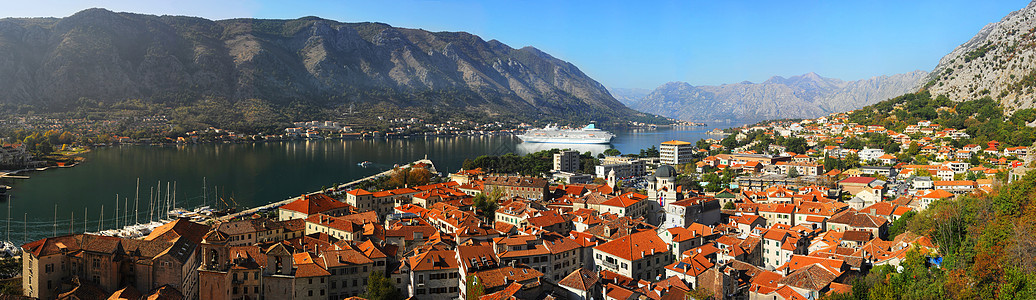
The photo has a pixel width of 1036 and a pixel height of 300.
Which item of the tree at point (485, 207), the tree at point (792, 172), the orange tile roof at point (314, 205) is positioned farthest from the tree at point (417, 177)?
the tree at point (792, 172)

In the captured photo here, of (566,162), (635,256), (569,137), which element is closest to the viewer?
(635,256)

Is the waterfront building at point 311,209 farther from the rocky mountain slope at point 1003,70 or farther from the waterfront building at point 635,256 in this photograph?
the rocky mountain slope at point 1003,70

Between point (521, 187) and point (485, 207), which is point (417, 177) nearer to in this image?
point (521, 187)

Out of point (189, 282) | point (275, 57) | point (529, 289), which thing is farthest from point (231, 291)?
point (275, 57)

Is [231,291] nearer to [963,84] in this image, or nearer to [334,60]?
[963,84]

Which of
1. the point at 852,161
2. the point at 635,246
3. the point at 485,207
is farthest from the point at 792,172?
the point at 635,246

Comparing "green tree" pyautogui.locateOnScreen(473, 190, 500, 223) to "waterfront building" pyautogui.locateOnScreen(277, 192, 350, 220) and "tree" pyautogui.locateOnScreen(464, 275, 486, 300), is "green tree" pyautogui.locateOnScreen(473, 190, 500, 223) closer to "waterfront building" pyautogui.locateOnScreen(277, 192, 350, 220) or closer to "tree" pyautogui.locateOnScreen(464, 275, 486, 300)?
"waterfront building" pyautogui.locateOnScreen(277, 192, 350, 220)

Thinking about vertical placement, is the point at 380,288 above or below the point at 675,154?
below
